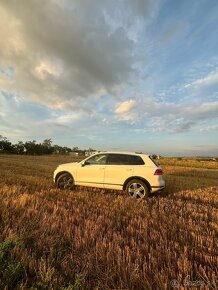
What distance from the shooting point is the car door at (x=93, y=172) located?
31.5 ft

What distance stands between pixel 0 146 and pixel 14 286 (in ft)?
252

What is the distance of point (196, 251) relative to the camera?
12.9 feet

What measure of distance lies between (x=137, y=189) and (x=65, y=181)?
3.04 m

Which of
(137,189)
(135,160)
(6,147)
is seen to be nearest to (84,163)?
(135,160)

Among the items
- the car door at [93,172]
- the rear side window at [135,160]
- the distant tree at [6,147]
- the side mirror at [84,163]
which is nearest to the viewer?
the rear side window at [135,160]

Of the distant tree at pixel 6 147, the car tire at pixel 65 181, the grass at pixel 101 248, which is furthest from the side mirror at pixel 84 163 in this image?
the distant tree at pixel 6 147

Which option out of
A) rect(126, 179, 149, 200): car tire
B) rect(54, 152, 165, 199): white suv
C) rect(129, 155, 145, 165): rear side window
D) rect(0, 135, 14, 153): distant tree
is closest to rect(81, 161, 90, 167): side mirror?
rect(54, 152, 165, 199): white suv

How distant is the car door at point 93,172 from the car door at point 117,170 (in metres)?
0.21

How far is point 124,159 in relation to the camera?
9477 mm

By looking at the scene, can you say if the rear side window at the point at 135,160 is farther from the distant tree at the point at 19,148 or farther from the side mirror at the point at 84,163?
the distant tree at the point at 19,148

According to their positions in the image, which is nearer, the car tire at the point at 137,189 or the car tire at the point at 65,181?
the car tire at the point at 137,189

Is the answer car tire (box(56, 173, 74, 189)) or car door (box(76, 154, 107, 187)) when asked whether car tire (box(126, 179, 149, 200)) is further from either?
car tire (box(56, 173, 74, 189))

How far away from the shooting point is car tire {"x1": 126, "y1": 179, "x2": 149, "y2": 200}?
8.88 m

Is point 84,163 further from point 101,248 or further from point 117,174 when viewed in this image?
point 101,248
